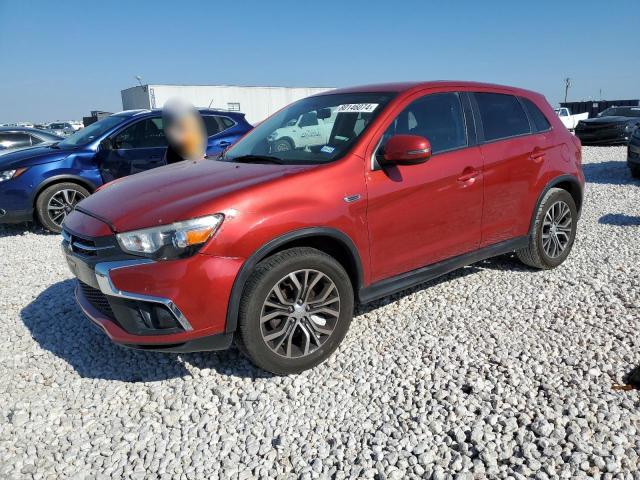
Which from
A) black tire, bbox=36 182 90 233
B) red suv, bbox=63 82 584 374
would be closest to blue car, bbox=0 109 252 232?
black tire, bbox=36 182 90 233

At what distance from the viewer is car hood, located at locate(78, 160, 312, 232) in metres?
2.67

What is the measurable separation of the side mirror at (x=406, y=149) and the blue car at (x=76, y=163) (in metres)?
3.55

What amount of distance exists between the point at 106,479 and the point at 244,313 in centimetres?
105

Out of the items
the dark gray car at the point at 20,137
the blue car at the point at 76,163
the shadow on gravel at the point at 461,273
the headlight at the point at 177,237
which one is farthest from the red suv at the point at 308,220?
the dark gray car at the point at 20,137

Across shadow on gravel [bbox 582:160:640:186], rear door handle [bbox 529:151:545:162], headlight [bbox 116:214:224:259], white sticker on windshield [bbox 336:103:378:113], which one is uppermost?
white sticker on windshield [bbox 336:103:378:113]

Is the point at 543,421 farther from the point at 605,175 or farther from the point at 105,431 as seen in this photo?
the point at 605,175

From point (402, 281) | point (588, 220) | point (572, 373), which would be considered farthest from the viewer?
point (588, 220)

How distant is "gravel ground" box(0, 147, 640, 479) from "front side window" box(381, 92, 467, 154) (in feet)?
4.39

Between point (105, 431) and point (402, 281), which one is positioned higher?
point (402, 281)

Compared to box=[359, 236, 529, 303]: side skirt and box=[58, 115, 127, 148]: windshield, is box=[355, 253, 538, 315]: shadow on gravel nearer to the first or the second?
box=[359, 236, 529, 303]: side skirt

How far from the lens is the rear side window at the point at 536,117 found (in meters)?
4.36

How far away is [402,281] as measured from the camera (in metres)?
3.41

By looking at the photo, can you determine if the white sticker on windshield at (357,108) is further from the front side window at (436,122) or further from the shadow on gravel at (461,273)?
the shadow on gravel at (461,273)

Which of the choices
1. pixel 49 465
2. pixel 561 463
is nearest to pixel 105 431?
pixel 49 465
